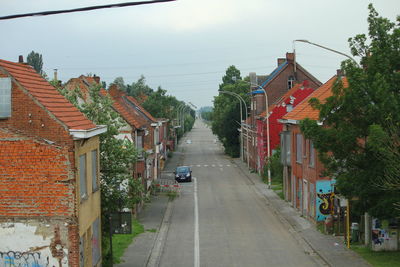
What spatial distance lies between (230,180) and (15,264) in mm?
41506

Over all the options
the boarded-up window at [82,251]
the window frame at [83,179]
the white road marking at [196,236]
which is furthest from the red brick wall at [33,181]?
the white road marking at [196,236]

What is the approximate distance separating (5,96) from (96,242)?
237 inches

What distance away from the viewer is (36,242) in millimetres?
15383

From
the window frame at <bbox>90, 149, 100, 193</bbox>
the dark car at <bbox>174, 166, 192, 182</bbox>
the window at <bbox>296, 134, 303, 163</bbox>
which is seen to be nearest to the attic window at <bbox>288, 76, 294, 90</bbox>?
the dark car at <bbox>174, 166, 192, 182</bbox>

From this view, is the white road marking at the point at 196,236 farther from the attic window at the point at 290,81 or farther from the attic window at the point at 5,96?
the attic window at the point at 290,81

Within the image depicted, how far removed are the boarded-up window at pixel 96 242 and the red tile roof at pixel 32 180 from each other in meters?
3.48

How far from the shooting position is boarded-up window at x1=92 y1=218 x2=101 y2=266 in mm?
18688

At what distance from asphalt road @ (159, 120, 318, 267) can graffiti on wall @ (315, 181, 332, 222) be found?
2.00 metres

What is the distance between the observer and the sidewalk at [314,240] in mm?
22969

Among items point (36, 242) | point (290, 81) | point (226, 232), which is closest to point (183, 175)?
point (290, 81)

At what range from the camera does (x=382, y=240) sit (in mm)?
24234

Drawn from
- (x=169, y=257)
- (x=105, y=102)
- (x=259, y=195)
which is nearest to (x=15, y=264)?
(x=105, y=102)

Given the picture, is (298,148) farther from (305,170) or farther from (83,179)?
(83,179)

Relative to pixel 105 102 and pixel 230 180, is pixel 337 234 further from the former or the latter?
pixel 230 180
